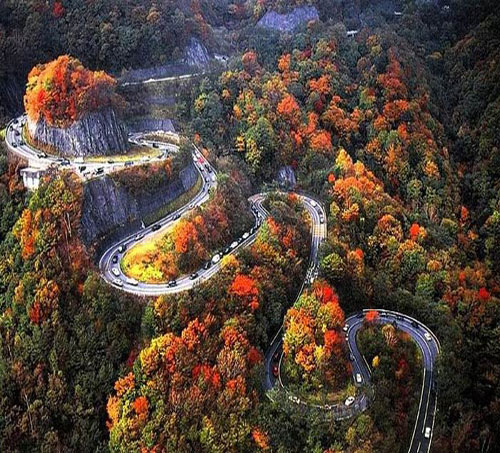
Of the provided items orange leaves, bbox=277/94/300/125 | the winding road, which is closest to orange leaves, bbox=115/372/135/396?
the winding road

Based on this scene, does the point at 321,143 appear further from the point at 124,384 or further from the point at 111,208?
the point at 124,384

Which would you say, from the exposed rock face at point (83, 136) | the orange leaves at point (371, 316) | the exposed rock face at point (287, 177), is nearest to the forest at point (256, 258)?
the exposed rock face at point (287, 177)

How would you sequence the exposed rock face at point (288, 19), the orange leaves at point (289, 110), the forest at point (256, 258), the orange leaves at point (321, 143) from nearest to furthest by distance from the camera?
the forest at point (256, 258)
the orange leaves at point (321, 143)
the orange leaves at point (289, 110)
the exposed rock face at point (288, 19)

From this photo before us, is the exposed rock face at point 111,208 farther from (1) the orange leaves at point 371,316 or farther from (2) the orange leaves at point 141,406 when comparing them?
(1) the orange leaves at point 371,316

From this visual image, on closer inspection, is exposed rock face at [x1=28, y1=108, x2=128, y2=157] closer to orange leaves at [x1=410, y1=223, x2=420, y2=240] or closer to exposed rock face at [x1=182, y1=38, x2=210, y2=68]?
exposed rock face at [x1=182, y1=38, x2=210, y2=68]

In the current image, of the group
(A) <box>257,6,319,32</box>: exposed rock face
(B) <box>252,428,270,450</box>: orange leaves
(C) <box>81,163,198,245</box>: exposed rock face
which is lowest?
(B) <box>252,428,270,450</box>: orange leaves

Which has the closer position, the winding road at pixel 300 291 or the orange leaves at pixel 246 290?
the winding road at pixel 300 291

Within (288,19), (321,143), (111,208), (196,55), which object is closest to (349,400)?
(111,208)

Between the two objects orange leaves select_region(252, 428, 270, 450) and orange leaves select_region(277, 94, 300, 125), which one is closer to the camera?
orange leaves select_region(252, 428, 270, 450)
